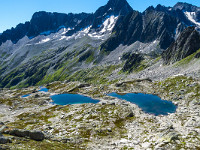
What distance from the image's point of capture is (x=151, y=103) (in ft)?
242

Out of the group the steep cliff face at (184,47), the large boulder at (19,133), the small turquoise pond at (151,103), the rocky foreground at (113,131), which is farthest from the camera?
the steep cliff face at (184,47)

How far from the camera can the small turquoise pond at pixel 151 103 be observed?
205 ft

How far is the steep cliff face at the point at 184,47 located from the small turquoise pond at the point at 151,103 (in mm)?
64185

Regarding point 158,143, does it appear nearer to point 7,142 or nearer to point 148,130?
point 148,130

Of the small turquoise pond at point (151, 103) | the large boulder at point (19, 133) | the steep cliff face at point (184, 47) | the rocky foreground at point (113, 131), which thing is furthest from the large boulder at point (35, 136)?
the steep cliff face at point (184, 47)

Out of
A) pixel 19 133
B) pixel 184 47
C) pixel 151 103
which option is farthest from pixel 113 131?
pixel 184 47

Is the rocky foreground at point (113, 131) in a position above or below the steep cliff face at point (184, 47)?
below

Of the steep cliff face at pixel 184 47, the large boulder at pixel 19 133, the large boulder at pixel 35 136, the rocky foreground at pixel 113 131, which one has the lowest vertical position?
the rocky foreground at pixel 113 131

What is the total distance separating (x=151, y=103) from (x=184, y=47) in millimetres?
86509

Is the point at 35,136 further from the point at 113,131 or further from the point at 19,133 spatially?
the point at 113,131

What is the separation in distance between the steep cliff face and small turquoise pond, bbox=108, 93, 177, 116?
6419 centimetres

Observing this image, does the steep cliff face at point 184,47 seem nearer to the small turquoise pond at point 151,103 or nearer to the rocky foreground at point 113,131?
the rocky foreground at point 113,131

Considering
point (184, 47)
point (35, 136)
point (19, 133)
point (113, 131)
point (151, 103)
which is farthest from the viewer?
point (184, 47)

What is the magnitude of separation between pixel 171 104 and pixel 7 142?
209 feet
